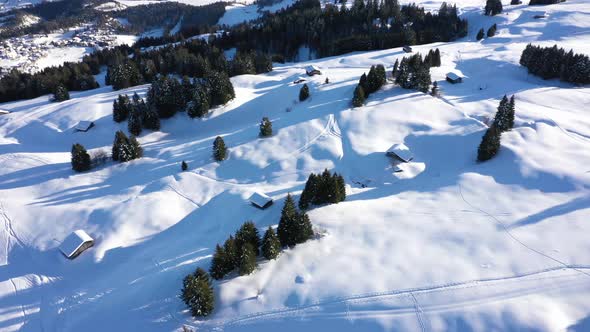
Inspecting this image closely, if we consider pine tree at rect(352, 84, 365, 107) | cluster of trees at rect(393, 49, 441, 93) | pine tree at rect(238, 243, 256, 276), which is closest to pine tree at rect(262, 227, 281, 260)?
pine tree at rect(238, 243, 256, 276)

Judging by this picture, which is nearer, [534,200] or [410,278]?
[410,278]

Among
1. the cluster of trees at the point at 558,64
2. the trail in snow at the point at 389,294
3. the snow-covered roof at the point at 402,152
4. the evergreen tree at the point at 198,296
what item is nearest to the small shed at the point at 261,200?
the evergreen tree at the point at 198,296

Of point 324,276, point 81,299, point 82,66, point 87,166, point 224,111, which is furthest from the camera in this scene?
point 82,66

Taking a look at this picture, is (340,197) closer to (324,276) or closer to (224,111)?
(324,276)

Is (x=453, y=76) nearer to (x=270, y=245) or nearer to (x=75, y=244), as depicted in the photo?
(x=270, y=245)

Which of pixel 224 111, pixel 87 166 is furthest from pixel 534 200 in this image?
pixel 87 166

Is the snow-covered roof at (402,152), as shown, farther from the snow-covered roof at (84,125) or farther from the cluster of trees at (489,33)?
the cluster of trees at (489,33)

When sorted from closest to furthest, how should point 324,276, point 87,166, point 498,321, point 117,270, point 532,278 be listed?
1. point 498,321
2. point 532,278
3. point 324,276
4. point 117,270
5. point 87,166

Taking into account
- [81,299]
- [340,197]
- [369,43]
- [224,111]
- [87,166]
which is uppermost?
[369,43]
